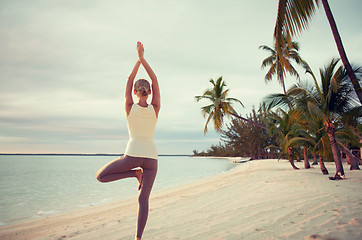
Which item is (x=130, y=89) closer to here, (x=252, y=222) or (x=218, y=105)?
(x=252, y=222)

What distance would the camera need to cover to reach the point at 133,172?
2383mm

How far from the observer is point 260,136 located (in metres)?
42.7

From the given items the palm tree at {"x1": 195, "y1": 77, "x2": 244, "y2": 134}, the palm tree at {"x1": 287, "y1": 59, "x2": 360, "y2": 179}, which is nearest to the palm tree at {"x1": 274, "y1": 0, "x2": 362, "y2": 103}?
the palm tree at {"x1": 287, "y1": 59, "x2": 360, "y2": 179}

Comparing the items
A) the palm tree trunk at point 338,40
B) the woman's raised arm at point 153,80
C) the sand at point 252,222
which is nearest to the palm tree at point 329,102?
the sand at point 252,222

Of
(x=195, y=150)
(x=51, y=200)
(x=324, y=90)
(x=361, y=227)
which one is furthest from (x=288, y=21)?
(x=195, y=150)

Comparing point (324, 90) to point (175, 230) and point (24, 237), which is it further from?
point (24, 237)

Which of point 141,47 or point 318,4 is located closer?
point 141,47

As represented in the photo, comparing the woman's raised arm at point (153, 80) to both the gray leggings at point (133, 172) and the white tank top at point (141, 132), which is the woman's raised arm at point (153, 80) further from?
the gray leggings at point (133, 172)

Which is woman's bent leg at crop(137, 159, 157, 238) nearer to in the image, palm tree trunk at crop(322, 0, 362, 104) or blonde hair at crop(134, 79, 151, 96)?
blonde hair at crop(134, 79, 151, 96)

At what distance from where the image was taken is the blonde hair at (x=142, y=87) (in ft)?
8.16

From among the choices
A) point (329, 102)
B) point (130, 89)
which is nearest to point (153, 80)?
point (130, 89)

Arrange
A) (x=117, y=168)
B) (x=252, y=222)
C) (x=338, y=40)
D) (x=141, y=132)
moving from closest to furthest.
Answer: (x=117, y=168)
(x=141, y=132)
(x=252, y=222)
(x=338, y=40)

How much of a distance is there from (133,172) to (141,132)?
0.41 m

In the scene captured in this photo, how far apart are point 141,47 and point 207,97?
73.8 ft
